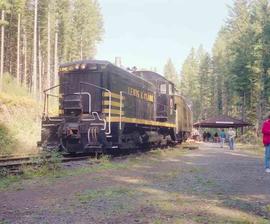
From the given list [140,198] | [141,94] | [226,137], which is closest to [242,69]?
[226,137]

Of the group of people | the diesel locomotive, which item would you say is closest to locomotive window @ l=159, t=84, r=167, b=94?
the diesel locomotive

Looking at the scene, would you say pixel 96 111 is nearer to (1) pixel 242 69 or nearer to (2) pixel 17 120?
(2) pixel 17 120

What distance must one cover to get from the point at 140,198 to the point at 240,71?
4742cm

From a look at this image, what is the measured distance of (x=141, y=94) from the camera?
20500mm

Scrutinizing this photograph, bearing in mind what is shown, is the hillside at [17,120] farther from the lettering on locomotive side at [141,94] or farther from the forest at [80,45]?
the lettering on locomotive side at [141,94]

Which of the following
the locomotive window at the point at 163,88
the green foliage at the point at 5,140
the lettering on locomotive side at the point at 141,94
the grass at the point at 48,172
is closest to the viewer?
the grass at the point at 48,172

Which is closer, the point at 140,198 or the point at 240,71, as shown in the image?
the point at 140,198

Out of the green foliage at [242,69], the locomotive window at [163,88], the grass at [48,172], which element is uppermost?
the green foliage at [242,69]

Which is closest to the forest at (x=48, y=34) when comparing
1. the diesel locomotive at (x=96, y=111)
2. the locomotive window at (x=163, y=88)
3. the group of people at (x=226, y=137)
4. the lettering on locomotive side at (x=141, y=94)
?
the group of people at (x=226, y=137)

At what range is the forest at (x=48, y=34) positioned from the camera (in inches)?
2115

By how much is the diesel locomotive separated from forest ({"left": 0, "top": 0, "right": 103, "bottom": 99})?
31.0m

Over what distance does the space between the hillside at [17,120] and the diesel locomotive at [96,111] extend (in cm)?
578

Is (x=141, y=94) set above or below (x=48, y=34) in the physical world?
below

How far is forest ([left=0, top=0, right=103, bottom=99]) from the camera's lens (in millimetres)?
53719
